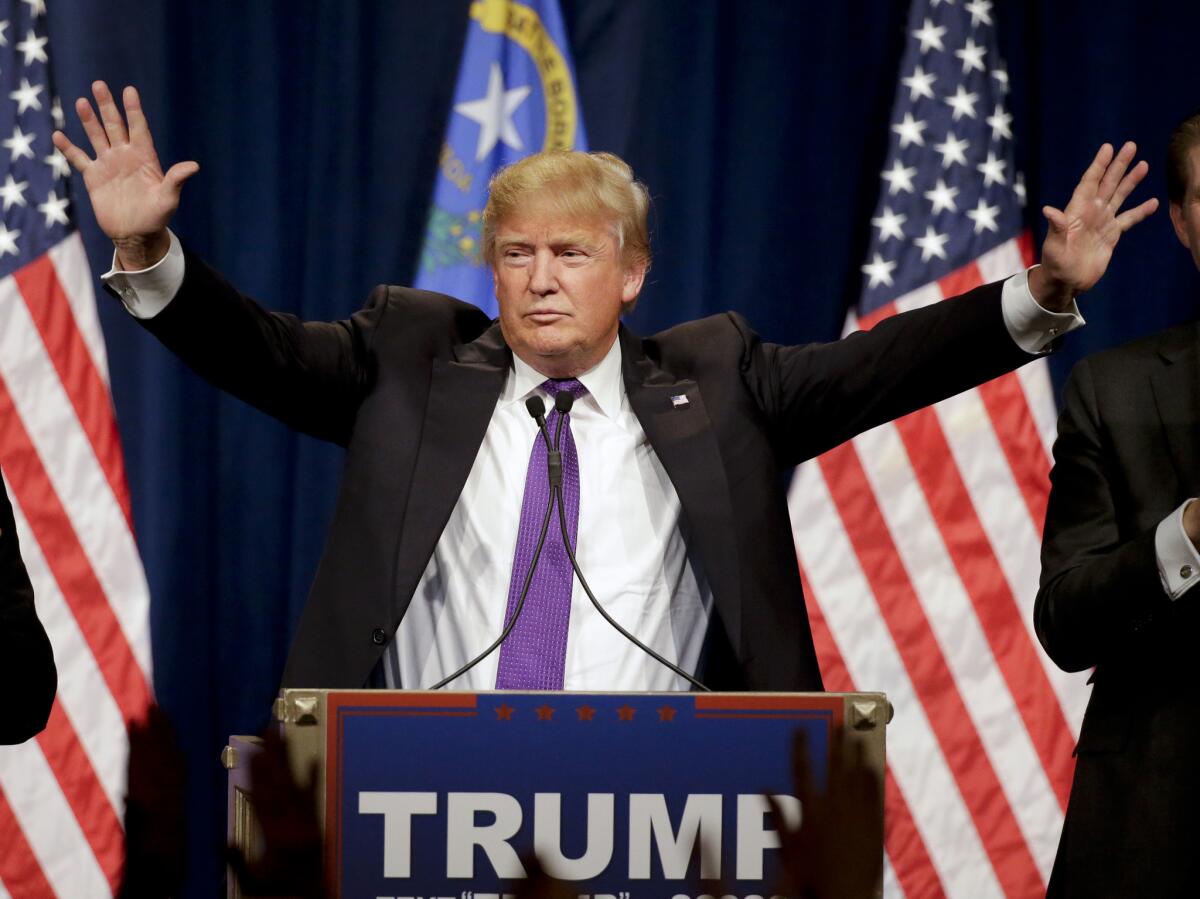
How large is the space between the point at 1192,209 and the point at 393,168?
1.89 m

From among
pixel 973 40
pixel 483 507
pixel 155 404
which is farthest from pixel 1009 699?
pixel 155 404

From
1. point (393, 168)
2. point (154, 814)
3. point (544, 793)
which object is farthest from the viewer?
point (393, 168)

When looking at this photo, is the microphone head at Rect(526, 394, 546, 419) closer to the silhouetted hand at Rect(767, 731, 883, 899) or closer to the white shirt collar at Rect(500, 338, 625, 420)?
the white shirt collar at Rect(500, 338, 625, 420)

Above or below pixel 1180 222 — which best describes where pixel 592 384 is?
below

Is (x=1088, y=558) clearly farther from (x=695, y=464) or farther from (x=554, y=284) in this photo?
(x=554, y=284)

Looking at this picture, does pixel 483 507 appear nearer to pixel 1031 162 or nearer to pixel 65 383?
pixel 65 383

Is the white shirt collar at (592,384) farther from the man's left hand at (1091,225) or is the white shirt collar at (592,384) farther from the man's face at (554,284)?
the man's left hand at (1091,225)

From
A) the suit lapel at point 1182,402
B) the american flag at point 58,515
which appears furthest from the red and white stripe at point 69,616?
the suit lapel at point 1182,402

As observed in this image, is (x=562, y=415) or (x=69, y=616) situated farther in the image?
(x=69, y=616)

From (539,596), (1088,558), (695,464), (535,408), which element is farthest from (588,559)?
(1088,558)

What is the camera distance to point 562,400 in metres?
1.97

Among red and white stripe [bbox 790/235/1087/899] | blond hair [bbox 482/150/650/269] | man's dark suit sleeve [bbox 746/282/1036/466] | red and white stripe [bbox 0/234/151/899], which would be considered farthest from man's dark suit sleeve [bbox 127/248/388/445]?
red and white stripe [bbox 790/235/1087/899]

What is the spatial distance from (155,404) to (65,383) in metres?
0.19

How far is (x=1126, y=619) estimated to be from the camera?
5.97 ft
